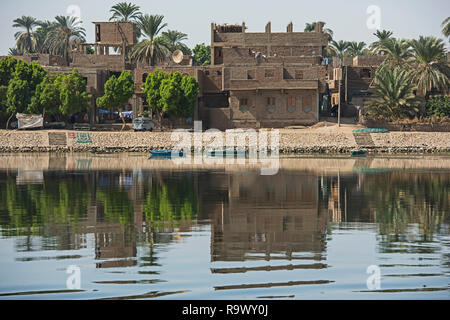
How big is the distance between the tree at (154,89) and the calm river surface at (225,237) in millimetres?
35297

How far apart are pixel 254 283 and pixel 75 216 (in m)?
13.8

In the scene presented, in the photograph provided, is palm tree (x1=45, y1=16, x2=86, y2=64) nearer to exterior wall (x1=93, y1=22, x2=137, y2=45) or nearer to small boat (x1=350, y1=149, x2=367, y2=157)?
exterior wall (x1=93, y1=22, x2=137, y2=45)

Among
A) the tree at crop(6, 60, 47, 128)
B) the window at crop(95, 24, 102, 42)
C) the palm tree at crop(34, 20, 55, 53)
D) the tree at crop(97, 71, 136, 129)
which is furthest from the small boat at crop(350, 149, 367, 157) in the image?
the palm tree at crop(34, 20, 55, 53)

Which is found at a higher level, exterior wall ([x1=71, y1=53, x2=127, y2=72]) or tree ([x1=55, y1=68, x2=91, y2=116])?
exterior wall ([x1=71, y1=53, x2=127, y2=72])

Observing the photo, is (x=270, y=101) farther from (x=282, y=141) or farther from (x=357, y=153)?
(x=357, y=153)

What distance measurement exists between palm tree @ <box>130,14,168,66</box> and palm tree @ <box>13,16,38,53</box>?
37217 mm

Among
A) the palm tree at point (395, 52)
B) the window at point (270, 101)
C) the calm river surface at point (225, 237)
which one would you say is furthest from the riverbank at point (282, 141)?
the calm river surface at point (225, 237)

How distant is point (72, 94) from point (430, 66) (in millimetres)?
39562

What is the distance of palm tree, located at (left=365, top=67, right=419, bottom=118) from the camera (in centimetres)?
7956

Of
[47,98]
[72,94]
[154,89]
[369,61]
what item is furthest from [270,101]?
[47,98]

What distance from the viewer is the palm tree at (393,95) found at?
79562 mm

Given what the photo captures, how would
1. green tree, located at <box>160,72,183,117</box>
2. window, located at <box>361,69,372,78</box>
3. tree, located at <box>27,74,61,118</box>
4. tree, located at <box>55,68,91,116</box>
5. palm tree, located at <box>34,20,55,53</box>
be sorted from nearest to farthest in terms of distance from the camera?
green tree, located at <box>160,72,183,117</box>, tree, located at <box>27,74,61,118</box>, tree, located at <box>55,68,91,116</box>, window, located at <box>361,69,372,78</box>, palm tree, located at <box>34,20,55,53</box>

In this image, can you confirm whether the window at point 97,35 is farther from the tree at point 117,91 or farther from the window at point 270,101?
the window at point 270,101

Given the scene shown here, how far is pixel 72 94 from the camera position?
83188 mm
